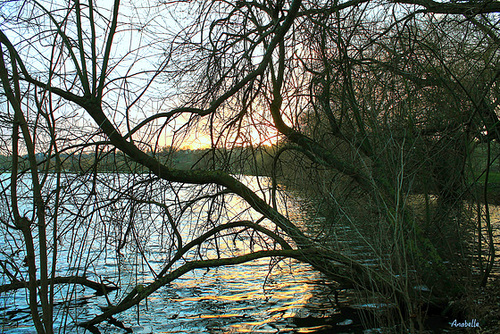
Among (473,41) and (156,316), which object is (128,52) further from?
(473,41)

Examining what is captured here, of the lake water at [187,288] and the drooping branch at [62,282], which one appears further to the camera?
the lake water at [187,288]

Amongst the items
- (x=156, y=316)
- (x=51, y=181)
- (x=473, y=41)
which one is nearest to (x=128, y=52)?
(x=51, y=181)

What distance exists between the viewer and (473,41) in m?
6.12

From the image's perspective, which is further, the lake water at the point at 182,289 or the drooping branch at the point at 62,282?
the lake water at the point at 182,289
